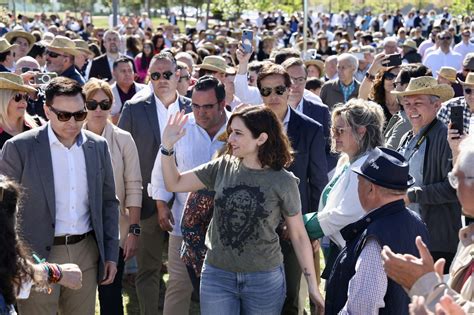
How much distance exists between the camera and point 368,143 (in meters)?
5.26

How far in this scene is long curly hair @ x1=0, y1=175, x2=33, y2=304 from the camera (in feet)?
11.2

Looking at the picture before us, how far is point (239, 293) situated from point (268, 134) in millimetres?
990

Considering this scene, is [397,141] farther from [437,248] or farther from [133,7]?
[133,7]

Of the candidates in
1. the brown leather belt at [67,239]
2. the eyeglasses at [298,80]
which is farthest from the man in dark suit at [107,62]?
the brown leather belt at [67,239]

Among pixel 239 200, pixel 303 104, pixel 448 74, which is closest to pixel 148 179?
pixel 303 104

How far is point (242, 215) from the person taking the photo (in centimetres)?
481

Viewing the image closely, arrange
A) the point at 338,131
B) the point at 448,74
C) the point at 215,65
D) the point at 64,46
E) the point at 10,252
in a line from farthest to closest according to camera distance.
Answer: the point at 448,74 → the point at 64,46 → the point at 215,65 → the point at 338,131 → the point at 10,252

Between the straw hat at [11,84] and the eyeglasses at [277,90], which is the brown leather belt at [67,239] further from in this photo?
the eyeglasses at [277,90]

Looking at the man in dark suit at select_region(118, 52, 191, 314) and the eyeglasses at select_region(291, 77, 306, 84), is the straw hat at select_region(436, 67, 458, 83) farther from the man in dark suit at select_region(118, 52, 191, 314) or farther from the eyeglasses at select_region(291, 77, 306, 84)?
the man in dark suit at select_region(118, 52, 191, 314)

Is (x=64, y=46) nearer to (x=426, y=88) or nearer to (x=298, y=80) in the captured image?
(x=298, y=80)

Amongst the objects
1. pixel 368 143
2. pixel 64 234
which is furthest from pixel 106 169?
pixel 368 143

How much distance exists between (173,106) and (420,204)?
2.50 meters

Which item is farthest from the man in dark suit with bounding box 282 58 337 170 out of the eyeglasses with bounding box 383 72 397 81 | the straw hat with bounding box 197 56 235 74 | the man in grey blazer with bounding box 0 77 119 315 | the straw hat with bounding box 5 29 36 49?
the straw hat with bounding box 5 29 36 49

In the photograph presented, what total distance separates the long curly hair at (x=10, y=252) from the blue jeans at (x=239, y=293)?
4.90ft
